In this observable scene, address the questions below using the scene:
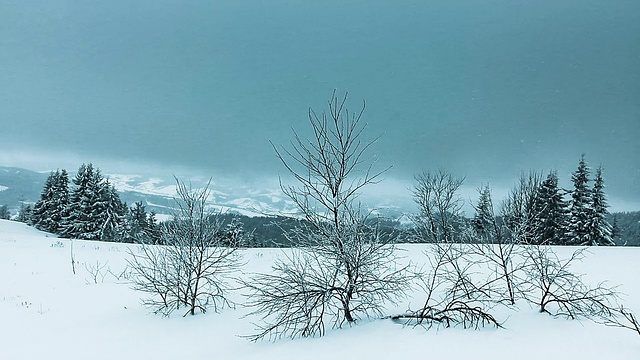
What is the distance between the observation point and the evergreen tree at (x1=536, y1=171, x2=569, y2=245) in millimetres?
28156

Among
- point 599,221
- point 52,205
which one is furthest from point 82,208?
point 599,221

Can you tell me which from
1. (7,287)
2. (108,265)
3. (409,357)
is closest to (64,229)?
(108,265)

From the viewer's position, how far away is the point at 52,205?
41.8 m

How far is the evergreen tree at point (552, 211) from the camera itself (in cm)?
2816

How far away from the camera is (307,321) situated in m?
6.88

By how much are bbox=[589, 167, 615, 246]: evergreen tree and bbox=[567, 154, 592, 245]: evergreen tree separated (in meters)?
0.22

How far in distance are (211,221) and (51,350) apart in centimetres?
444

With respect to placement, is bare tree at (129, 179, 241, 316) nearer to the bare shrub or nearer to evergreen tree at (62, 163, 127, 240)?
the bare shrub

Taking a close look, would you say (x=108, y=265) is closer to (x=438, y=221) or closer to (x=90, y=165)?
(x=438, y=221)

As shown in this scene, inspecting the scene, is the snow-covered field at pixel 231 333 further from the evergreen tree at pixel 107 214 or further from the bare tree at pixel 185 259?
the evergreen tree at pixel 107 214

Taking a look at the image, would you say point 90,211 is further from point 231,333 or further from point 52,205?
point 231,333

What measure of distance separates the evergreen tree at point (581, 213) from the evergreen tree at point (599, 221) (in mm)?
221

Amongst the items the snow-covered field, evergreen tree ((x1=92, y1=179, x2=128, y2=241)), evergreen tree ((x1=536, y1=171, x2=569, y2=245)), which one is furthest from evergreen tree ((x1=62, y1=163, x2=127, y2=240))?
evergreen tree ((x1=536, y1=171, x2=569, y2=245))

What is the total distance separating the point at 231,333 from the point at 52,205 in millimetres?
44103
